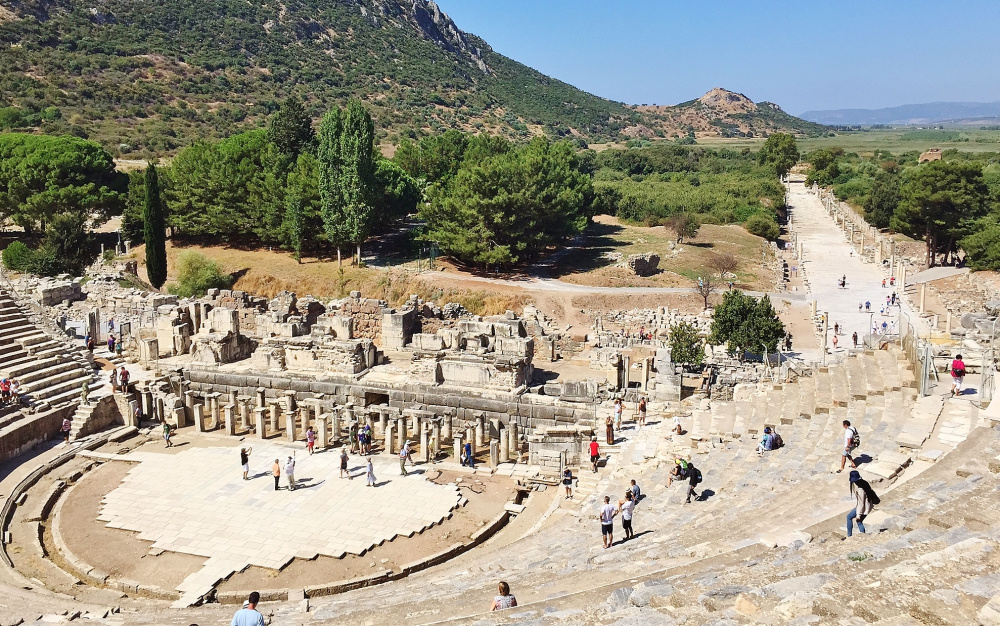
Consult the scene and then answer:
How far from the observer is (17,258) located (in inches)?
1929

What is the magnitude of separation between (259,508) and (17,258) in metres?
36.7

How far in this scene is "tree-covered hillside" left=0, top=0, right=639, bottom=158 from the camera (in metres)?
91.7

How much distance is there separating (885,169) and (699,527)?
9501 centimetres

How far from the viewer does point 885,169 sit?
97.7m

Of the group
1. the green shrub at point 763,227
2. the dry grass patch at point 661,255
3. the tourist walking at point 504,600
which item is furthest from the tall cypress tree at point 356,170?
the tourist walking at point 504,600

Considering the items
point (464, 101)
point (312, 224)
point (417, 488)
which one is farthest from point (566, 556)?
point (464, 101)

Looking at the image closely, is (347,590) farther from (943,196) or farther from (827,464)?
(943,196)

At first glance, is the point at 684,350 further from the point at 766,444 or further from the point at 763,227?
the point at 763,227

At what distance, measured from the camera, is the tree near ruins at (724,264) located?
54062 mm

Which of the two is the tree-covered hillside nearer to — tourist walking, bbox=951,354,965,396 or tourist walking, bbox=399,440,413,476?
tourist walking, bbox=399,440,413,476

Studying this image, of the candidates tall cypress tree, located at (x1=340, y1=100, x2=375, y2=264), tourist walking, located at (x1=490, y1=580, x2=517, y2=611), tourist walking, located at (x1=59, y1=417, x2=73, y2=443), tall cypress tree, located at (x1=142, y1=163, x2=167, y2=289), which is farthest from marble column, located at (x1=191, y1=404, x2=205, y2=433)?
tall cypress tree, located at (x1=142, y1=163, x2=167, y2=289)

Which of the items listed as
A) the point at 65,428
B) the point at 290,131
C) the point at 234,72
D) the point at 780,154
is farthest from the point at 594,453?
the point at 234,72

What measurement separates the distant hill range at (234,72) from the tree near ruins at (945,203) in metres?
65.0

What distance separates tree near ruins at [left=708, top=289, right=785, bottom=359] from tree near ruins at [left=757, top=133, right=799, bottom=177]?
252ft
